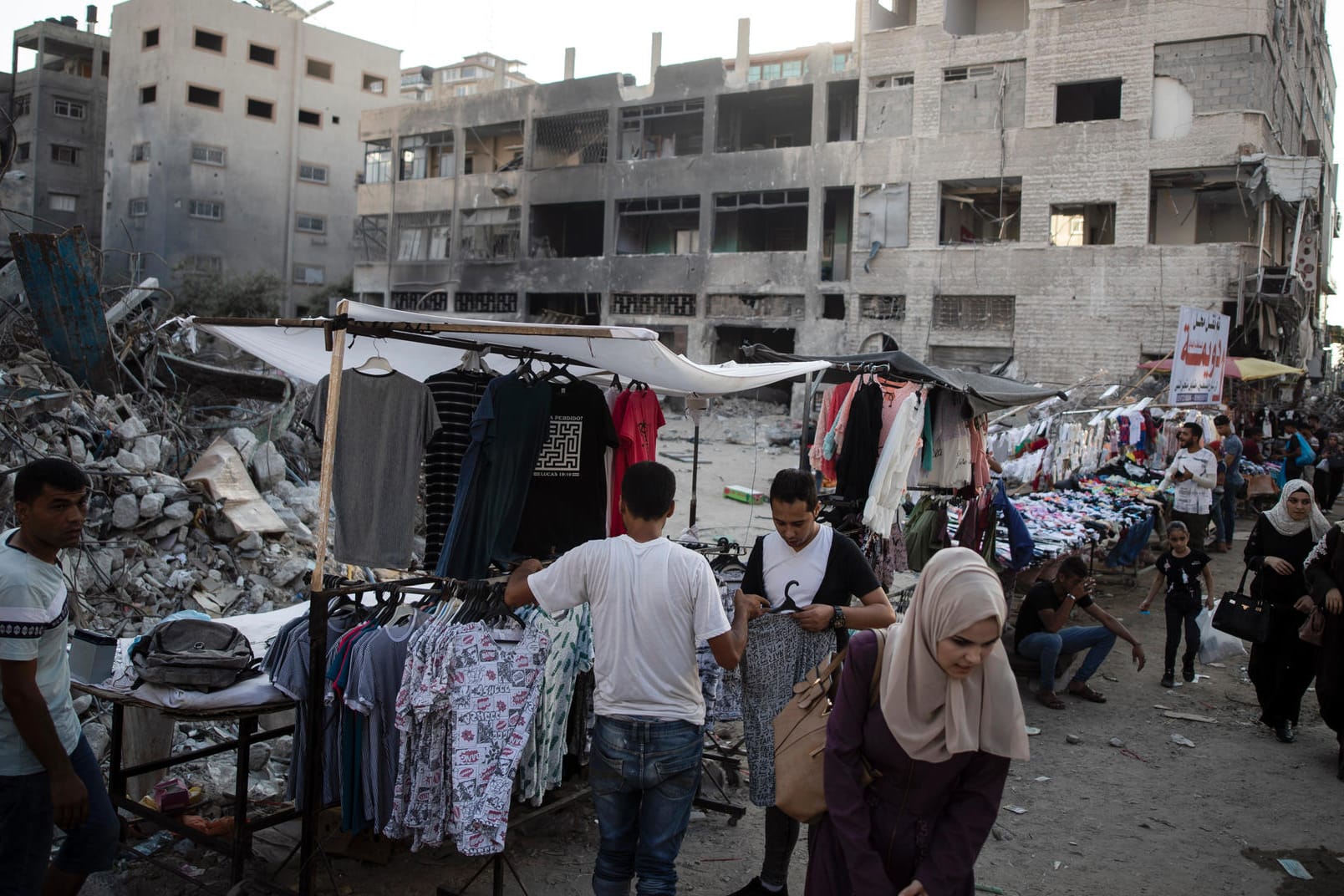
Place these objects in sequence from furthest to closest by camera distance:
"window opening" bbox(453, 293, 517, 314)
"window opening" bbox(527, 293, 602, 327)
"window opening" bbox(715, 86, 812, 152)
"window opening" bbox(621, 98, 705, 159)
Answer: "window opening" bbox(453, 293, 517, 314) < "window opening" bbox(527, 293, 602, 327) < "window opening" bbox(621, 98, 705, 159) < "window opening" bbox(715, 86, 812, 152)

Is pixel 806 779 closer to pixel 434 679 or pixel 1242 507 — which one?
pixel 434 679

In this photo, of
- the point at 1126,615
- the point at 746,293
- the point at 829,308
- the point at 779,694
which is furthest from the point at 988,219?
the point at 779,694

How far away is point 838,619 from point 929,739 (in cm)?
131

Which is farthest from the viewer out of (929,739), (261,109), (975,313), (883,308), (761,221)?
(261,109)

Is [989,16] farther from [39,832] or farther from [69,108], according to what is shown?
[69,108]

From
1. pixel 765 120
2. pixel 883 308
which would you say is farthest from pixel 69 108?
pixel 883 308

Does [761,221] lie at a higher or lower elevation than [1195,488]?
higher

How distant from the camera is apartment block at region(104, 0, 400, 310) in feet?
127

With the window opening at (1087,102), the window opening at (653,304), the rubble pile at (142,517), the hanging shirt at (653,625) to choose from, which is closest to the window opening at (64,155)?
the window opening at (653,304)

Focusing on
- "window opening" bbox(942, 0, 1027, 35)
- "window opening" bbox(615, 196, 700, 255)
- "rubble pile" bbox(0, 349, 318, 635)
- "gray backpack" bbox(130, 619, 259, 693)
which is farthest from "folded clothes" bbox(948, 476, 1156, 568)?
"window opening" bbox(615, 196, 700, 255)

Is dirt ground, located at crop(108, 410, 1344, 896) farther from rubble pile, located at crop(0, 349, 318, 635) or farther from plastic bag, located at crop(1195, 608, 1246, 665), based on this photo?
rubble pile, located at crop(0, 349, 318, 635)

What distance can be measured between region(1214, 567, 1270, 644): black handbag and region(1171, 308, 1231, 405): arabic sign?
309 inches

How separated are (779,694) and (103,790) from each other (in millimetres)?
2385

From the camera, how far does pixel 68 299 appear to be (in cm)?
1020
